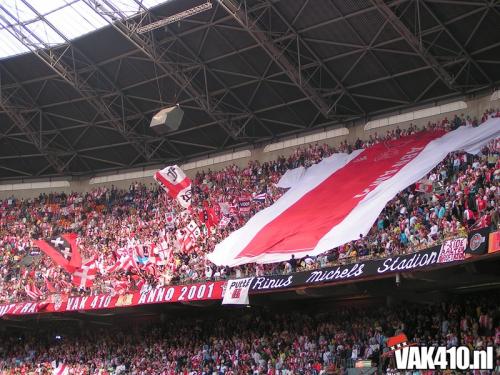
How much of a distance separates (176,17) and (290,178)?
37.1ft

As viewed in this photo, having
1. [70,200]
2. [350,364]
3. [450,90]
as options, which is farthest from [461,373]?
[70,200]

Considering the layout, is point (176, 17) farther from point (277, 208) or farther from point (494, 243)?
point (494, 243)

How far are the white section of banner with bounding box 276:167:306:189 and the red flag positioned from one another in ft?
36.4

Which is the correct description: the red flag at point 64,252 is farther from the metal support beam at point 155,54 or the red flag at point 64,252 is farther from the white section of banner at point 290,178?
the white section of banner at point 290,178

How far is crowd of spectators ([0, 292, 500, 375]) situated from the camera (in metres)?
26.6

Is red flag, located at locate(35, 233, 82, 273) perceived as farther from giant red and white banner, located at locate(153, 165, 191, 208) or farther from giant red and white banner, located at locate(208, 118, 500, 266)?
giant red and white banner, located at locate(208, 118, 500, 266)

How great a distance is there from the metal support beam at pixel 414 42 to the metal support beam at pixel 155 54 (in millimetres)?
11208

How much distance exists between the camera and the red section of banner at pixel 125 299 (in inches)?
1302

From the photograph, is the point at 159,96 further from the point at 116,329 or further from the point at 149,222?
the point at 116,329

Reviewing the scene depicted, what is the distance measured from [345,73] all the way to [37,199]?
25837 millimetres

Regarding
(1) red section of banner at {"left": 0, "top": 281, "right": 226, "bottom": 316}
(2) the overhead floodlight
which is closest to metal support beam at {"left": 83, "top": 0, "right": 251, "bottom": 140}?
(2) the overhead floodlight

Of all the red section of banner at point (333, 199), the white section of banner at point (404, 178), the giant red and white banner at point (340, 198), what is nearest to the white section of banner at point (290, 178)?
the giant red and white banner at point (340, 198)

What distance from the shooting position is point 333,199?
35688 millimetres

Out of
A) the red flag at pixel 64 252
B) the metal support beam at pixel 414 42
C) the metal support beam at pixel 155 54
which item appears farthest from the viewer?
the red flag at pixel 64 252
